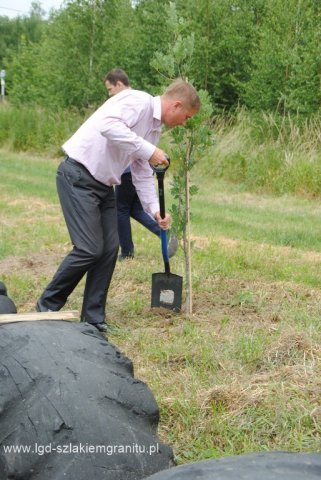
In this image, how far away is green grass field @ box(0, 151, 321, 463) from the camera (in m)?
2.99

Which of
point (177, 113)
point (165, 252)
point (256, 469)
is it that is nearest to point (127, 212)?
point (165, 252)

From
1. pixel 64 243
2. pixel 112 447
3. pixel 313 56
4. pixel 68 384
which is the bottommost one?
pixel 64 243

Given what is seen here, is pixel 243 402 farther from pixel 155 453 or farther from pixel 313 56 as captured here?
pixel 313 56

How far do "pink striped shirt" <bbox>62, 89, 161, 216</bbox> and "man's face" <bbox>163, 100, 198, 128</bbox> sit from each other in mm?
66

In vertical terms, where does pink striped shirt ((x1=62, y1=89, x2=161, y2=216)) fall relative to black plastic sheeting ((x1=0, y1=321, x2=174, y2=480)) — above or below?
above

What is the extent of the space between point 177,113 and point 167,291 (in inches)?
52.4

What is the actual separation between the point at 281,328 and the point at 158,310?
0.97m

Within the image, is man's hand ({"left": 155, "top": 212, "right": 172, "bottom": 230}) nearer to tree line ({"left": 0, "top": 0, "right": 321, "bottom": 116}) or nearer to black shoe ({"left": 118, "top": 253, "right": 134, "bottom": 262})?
black shoe ({"left": 118, "top": 253, "right": 134, "bottom": 262})

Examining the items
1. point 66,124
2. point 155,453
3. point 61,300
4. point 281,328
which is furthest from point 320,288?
point 66,124

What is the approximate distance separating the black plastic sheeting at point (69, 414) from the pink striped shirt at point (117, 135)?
182 centimetres

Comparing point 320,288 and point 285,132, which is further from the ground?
point 285,132

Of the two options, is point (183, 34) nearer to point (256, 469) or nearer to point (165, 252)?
point (165, 252)

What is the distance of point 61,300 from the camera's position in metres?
4.41

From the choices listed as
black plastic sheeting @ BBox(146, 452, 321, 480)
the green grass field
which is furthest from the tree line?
black plastic sheeting @ BBox(146, 452, 321, 480)
